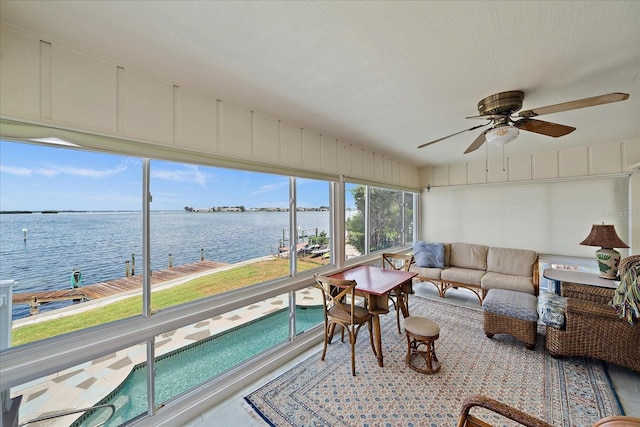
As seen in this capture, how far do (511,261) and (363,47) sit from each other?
171 inches

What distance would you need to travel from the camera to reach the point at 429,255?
4.55m

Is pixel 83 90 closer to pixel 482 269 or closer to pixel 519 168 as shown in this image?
pixel 482 269

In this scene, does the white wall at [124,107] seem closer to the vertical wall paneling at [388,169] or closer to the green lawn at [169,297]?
the green lawn at [169,297]

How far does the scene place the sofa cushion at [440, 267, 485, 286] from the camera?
3936mm

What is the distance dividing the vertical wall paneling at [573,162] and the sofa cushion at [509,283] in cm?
175

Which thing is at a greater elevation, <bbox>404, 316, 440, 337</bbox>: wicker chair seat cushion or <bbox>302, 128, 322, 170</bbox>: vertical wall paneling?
<bbox>302, 128, 322, 170</bbox>: vertical wall paneling

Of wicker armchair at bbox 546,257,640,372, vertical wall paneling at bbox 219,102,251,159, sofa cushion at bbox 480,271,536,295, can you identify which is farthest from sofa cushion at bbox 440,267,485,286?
vertical wall paneling at bbox 219,102,251,159

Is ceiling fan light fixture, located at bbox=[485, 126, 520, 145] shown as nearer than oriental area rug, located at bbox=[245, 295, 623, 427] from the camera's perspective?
No

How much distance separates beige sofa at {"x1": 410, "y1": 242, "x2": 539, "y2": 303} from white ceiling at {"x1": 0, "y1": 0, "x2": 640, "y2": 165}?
95.0 inches

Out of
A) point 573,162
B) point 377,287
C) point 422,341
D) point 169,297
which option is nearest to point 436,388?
point 422,341

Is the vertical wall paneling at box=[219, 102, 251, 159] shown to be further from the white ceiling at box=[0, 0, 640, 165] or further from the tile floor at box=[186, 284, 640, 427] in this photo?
the tile floor at box=[186, 284, 640, 427]

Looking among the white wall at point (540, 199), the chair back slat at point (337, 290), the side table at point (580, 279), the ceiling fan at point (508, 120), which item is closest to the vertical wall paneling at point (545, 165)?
the white wall at point (540, 199)

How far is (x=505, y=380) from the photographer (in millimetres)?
2217

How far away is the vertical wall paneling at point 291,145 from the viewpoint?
258 centimetres
